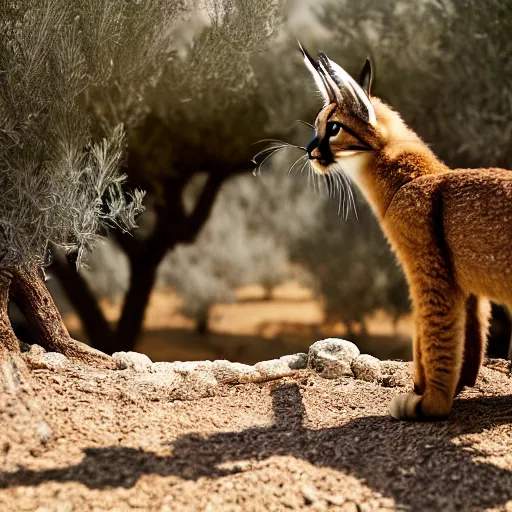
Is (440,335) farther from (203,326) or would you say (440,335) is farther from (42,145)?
(203,326)

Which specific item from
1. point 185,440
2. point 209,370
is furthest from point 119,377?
point 185,440

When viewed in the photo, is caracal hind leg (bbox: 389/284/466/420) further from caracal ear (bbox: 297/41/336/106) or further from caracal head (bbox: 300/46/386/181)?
caracal ear (bbox: 297/41/336/106)

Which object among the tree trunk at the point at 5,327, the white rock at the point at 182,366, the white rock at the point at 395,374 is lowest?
the white rock at the point at 395,374

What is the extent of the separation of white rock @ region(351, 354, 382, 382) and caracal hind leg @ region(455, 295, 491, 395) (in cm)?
75

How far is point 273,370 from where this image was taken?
4895mm

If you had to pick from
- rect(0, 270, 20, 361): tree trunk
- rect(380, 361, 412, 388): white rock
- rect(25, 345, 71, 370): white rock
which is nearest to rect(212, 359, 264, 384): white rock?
rect(380, 361, 412, 388): white rock

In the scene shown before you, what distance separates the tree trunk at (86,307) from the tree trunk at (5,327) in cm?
355

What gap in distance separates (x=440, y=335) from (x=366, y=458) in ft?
2.35

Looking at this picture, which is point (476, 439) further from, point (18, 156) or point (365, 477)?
point (18, 156)

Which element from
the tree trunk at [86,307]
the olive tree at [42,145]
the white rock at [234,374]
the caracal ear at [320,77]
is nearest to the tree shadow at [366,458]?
the white rock at [234,374]

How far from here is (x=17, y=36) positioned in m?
4.12

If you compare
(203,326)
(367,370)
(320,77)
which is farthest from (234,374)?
(203,326)

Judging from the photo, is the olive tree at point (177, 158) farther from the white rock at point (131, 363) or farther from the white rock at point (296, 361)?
the white rock at point (296, 361)

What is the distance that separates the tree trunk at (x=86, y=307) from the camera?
313 inches
